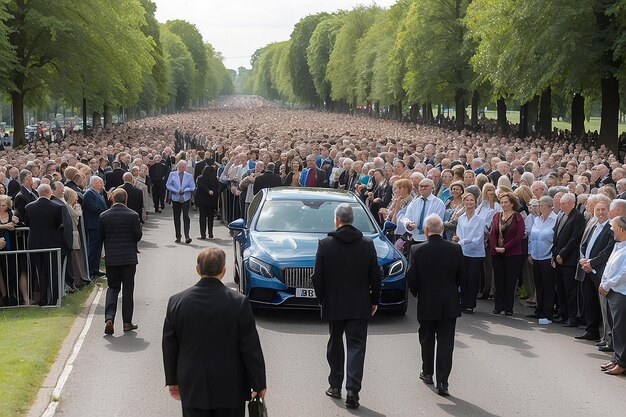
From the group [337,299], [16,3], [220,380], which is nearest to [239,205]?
[337,299]

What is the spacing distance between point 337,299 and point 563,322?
5.60m

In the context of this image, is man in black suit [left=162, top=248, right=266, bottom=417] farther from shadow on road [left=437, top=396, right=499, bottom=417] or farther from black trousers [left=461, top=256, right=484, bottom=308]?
black trousers [left=461, top=256, right=484, bottom=308]

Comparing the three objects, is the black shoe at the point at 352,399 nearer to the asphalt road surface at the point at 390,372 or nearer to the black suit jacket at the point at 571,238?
the asphalt road surface at the point at 390,372

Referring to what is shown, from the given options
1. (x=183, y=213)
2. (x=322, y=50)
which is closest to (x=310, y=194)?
(x=183, y=213)

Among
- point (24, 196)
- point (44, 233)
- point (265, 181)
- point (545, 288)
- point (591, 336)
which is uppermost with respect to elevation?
point (24, 196)

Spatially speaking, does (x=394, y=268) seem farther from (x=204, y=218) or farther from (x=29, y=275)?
(x=204, y=218)

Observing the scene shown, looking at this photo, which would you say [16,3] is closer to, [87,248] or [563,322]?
[87,248]

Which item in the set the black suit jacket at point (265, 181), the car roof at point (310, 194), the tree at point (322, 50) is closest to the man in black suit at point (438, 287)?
the car roof at point (310, 194)

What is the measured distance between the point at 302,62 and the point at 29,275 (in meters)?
147

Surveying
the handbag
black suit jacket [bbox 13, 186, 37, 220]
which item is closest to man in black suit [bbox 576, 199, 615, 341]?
the handbag

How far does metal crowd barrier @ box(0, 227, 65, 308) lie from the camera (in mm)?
14672

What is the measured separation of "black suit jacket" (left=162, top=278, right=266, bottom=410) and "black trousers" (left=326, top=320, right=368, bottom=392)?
2.85 metres

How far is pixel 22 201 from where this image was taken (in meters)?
15.6

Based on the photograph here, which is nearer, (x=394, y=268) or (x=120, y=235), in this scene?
(x=120, y=235)
